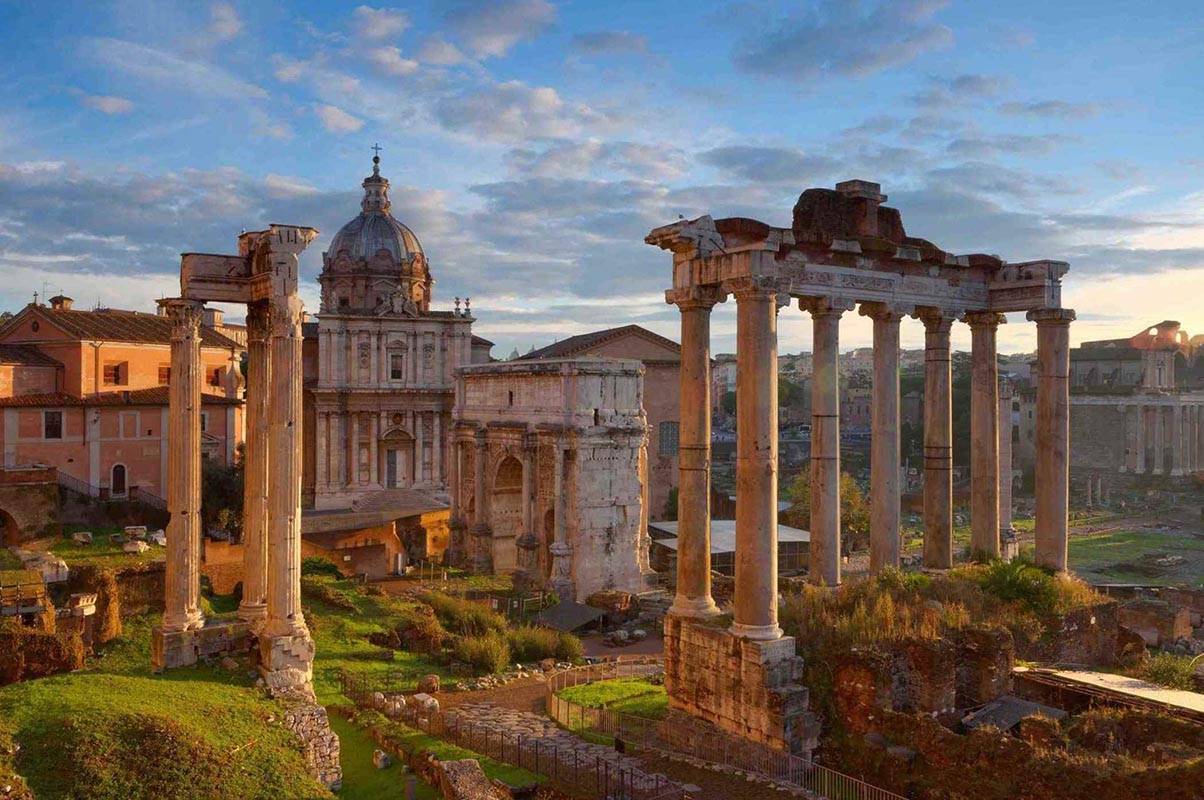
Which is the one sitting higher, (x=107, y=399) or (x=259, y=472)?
(x=107, y=399)

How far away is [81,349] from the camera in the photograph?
35.8 m

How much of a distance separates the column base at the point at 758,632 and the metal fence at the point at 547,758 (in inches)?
93.9

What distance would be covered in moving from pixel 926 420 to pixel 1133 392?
69.7 meters

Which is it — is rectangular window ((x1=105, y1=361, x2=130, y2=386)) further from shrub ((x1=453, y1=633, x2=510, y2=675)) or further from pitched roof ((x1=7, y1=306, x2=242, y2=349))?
shrub ((x1=453, y1=633, x2=510, y2=675))

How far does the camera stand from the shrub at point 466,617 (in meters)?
26.6

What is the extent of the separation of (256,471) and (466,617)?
11106 mm

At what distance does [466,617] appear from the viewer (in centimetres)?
2708

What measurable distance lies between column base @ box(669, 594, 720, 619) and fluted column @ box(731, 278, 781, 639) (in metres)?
1.11

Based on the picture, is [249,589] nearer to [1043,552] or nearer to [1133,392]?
[1043,552]

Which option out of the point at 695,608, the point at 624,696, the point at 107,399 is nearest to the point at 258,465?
the point at 695,608

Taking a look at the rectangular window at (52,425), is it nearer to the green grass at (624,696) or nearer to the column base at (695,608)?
the green grass at (624,696)

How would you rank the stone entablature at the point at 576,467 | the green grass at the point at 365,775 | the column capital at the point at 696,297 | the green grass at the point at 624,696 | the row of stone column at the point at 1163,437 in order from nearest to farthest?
the green grass at the point at 365,775 → the column capital at the point at 696,297 → the green grass at the point at 624,696 → the stone entablature at the point at 576,467 → the row of stone column at the point at 1163,437

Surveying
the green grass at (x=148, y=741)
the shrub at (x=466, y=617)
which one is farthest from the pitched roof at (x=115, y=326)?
the green grass at (x=148, y=741)

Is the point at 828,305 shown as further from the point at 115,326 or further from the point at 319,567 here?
the point at 115,326
